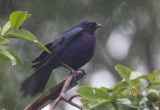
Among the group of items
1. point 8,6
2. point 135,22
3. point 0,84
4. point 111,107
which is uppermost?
point 135,22

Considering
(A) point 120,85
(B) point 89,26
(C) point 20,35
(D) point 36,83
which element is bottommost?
(A) point 120,85

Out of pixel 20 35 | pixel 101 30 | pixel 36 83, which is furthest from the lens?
pixel 101 30

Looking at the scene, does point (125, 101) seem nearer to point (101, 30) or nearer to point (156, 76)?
point (156, 76)

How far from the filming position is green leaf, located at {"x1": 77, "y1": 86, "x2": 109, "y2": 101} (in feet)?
5.30

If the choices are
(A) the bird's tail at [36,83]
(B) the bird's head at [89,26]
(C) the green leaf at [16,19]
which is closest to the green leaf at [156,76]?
(C) the green leaf at [16,19]

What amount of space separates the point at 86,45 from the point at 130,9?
12.1ft

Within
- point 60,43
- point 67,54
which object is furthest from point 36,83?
point 60,43

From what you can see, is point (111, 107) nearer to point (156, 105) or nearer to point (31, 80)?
point (156, 105)

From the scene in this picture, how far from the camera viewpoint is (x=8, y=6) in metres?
6.09

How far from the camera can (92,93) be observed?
1.64m

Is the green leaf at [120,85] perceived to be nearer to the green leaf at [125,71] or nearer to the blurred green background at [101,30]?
the green leaf at [125,71]

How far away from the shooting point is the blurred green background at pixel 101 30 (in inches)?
239

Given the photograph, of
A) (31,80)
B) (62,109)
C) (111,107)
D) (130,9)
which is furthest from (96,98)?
(130,9)

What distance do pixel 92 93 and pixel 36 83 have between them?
2016 millimetres
